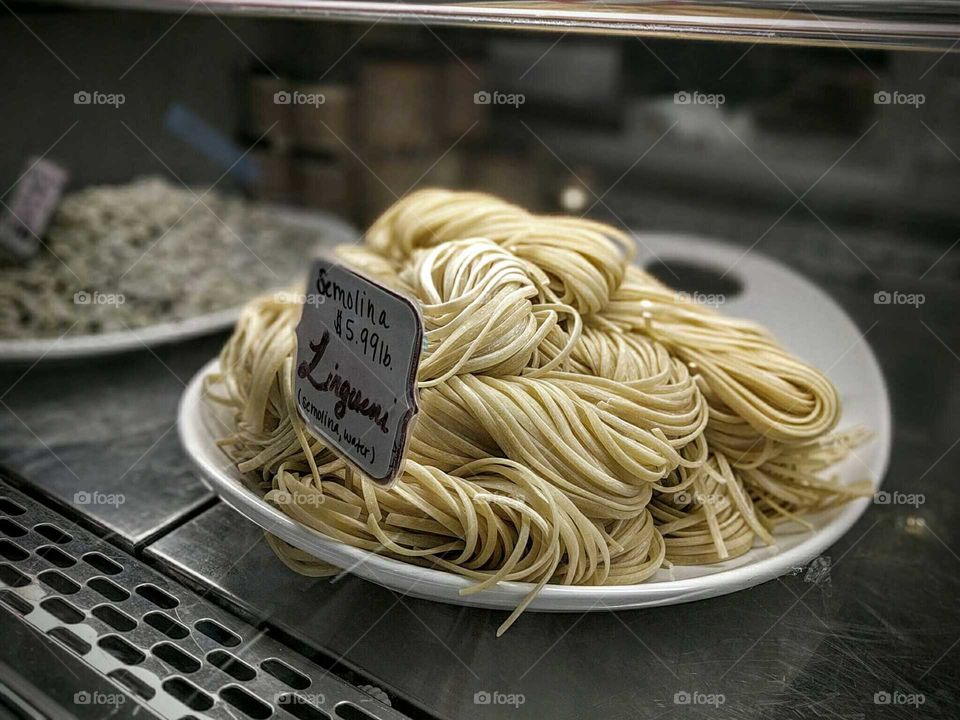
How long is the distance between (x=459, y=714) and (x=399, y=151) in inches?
60.6

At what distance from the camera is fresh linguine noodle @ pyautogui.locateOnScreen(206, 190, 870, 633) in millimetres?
878

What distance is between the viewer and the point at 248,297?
162cm

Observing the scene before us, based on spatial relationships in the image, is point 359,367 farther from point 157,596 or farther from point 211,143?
point 211,143

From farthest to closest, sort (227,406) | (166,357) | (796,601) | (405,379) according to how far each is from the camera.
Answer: (166,357) < (227,406) < (796,601) < (405,379)

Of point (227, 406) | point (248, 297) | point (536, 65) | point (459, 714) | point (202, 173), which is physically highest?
point (536, 65)

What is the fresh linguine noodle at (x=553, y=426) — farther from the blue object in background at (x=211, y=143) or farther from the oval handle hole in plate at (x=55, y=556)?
the blue object in background at (x=211, y=143)

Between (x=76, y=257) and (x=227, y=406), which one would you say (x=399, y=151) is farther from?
(x=227, y=406)

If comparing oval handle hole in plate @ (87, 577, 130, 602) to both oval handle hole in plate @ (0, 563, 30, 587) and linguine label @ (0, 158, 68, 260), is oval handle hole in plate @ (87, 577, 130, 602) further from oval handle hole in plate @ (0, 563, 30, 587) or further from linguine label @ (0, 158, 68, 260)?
linguine label @ (0, 158, 68, 260)

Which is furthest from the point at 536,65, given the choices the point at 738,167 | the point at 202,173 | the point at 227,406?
the point at 227,406

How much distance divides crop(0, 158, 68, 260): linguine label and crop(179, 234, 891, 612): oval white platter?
0.63 m

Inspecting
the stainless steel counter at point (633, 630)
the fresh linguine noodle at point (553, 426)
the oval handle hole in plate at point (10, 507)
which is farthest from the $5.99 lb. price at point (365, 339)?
the oval handle hole in plate at point (10, 507)

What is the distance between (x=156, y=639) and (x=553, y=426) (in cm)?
46

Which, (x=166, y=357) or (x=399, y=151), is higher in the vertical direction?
(x=399, y=151)

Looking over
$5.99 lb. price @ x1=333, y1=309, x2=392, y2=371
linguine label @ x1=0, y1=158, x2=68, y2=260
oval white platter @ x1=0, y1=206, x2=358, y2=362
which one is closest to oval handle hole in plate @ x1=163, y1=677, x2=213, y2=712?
$5.99 lb. price @ x1=333, y1=309, x2=392, y2=371
